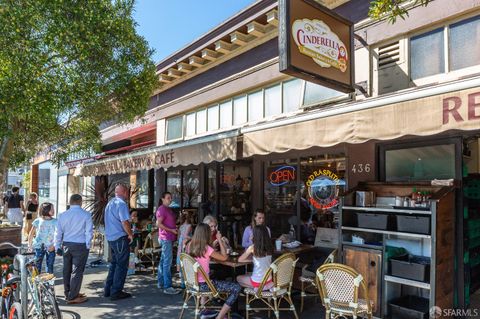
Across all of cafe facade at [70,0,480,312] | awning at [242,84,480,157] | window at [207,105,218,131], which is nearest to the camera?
awning at [242,84,480,157]

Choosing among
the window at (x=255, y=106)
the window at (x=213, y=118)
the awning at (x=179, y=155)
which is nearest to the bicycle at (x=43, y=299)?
the awning at (x=179, y=155)

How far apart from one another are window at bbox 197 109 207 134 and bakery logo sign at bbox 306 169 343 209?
3867mm

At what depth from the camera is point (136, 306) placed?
578cm

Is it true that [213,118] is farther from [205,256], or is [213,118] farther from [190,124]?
[205,256]

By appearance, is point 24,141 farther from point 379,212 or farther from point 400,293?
point 400,293

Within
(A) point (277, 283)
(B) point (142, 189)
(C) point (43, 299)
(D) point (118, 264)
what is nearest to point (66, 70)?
(D) point (118, 264)

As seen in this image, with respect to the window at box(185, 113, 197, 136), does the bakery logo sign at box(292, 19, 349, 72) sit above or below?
above

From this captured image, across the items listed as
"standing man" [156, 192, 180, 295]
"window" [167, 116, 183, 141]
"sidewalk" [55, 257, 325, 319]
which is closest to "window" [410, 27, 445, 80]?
"sidewalk" [55, 257, 325, 319]

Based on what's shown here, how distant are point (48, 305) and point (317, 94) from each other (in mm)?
5484

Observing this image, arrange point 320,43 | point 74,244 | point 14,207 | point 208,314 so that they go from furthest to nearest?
1. point 14,207
2. point 74,244
3. point 320,43
4. point 208,314

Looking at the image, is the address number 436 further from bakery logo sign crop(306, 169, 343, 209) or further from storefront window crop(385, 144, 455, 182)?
bakery logo sign crop(306, 169, 343, 209)

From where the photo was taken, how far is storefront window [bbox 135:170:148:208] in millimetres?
12133

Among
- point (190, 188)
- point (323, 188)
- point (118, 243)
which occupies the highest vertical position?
point (323, 188)

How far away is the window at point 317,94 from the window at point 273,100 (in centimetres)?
77
